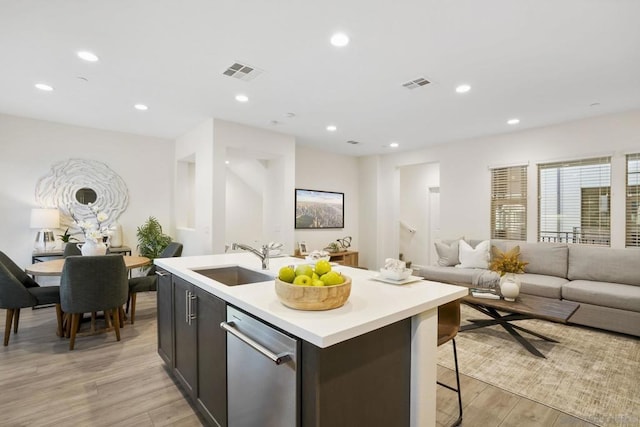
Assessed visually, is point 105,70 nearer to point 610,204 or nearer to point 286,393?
point 286,393

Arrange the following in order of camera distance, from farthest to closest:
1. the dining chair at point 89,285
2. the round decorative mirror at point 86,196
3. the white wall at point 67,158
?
the round decorative mirror at point 86,196, the white wall at point 67,158, the dining chair at point 89,285

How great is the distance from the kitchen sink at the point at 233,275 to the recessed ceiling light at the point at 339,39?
1890 millimetres

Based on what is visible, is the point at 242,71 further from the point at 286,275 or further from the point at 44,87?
the point at 286,275

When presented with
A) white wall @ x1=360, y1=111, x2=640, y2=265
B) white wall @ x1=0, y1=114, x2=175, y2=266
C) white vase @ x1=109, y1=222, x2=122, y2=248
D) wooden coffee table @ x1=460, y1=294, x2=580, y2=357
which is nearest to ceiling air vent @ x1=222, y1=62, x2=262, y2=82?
wooden coffee table @ x1=460, y1=294, x2=580, y2=357

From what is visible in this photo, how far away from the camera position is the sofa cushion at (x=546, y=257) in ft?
14.1

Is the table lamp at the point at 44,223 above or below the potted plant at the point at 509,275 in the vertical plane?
above

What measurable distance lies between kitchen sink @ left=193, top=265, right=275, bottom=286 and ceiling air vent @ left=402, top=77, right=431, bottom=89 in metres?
2.46

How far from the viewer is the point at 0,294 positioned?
2990 mm

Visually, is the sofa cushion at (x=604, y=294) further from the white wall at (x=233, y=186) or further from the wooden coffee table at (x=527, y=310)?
the white wall at (x=233, y=186)

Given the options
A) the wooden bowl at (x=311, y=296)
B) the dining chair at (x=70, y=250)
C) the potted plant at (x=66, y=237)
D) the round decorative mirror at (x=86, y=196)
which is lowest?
the dining chair at (x=70, y=250)

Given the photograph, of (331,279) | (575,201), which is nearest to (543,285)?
(575,201)

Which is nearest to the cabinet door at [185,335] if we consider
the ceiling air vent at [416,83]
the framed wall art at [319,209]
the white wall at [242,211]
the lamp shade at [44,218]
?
the ceiling air vent at [416,83]

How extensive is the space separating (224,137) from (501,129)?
169 inches

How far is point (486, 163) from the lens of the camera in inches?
213
